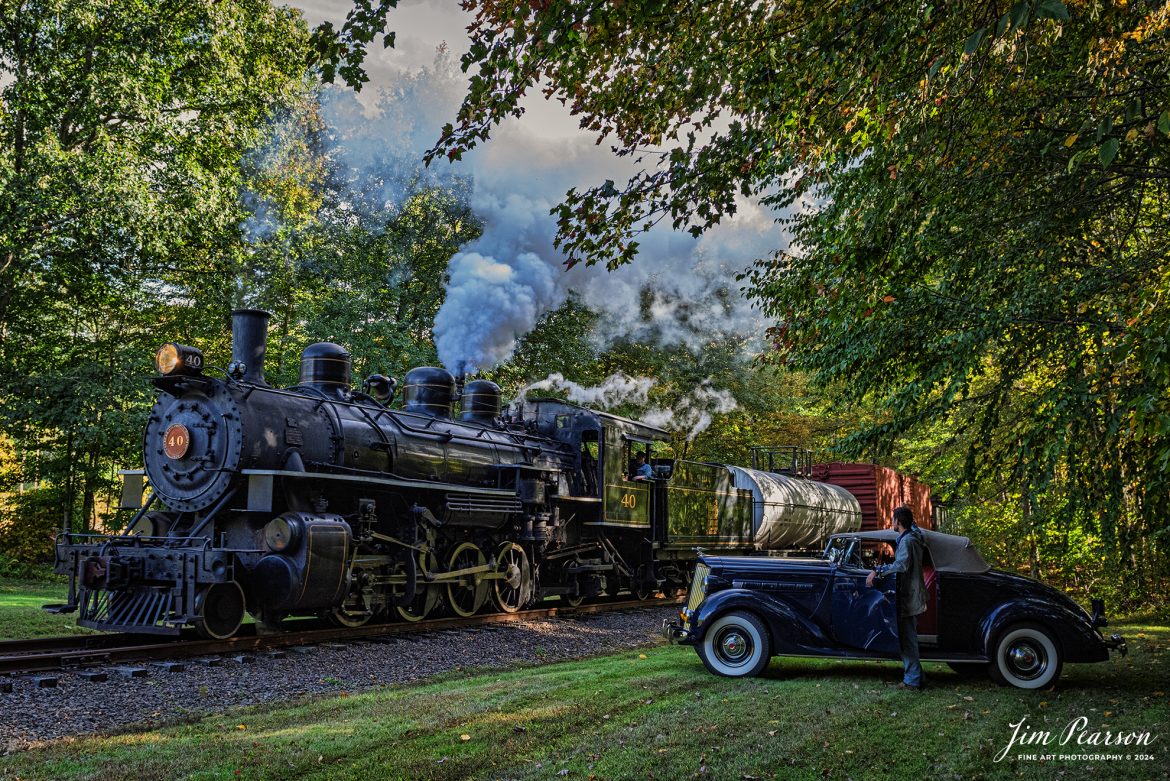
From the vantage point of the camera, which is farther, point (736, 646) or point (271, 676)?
point (271, 676)

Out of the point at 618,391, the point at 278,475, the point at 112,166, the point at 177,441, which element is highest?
the point at 112,166

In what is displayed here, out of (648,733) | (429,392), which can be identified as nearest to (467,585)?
(429,392)

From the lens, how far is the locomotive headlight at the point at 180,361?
10.8 metres

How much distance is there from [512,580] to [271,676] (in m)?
5.94

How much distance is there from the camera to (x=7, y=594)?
1809 centimetres

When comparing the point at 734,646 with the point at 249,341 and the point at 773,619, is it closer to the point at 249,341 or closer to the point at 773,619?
the point at 773,619

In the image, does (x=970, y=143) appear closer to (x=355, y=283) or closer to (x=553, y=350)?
(x=553, y=350)

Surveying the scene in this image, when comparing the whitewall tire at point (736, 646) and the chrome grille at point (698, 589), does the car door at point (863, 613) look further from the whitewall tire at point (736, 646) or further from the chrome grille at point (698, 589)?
the chrome grille at point (698, 589)

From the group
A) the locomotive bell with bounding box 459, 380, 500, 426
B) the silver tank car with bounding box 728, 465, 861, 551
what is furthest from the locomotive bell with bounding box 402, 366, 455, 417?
the silver tank car with bounding box 728, 465, 861, 551

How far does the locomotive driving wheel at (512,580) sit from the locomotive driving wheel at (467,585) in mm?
375

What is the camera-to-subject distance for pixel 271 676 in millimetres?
8406

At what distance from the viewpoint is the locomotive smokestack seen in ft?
37.6

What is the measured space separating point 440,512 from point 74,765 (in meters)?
7.73

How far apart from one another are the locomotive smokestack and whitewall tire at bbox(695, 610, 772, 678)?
6.70 m
